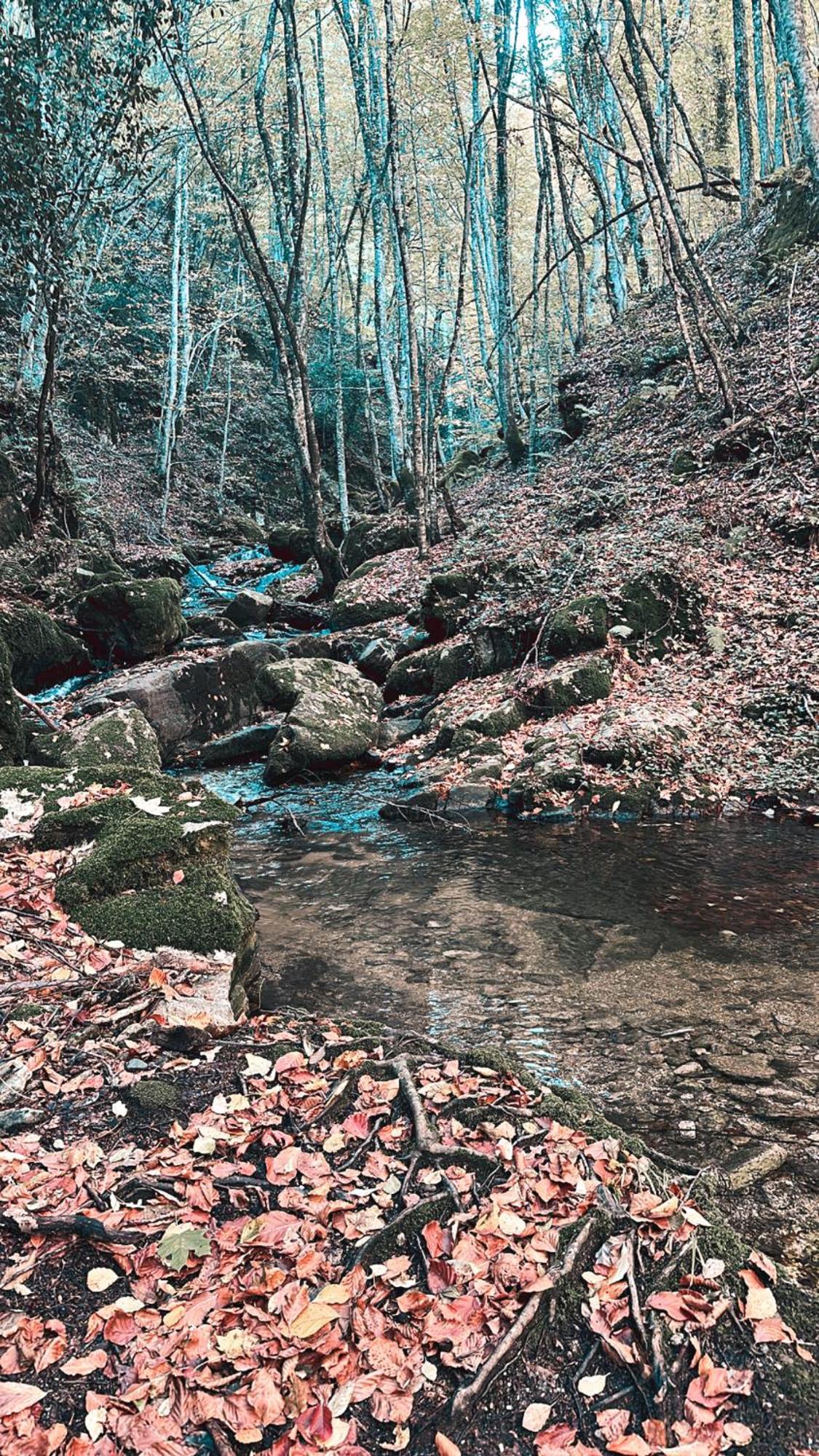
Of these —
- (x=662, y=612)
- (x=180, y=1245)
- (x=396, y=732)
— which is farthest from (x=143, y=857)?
(x=662, y=612)

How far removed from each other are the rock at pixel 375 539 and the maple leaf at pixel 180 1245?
1778cm

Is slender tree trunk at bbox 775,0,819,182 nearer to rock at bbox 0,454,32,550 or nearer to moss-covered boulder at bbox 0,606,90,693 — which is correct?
moss-covered boulder at bbox 0,606,90,693

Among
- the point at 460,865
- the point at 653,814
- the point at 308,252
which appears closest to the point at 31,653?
the point at 460,865

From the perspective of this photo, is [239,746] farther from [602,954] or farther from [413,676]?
[602,954]

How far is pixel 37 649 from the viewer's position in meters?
12.3

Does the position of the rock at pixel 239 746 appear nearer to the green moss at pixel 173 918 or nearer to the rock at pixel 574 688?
the rock at pixel 574 688

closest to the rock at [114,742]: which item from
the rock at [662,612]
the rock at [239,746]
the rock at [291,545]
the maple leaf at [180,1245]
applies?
the rock at [239,746]

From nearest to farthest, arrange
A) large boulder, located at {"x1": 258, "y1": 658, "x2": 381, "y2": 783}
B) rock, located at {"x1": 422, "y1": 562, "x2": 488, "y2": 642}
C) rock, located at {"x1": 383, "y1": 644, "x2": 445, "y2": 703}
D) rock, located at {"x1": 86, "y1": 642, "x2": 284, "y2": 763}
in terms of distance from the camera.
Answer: large boulder, located at {"x1": 258, "y1": 658, "x2": 381, "y2": 783} < rock, located at {"x1": 86, "y1": 642, "x2": 284, "y2": 763} < rock, located at {"x1": 383, "y1": 644, "x2": 445, "y2": 703} < rock, located at {"x1": 422, "y1": 562, "x2": 488, "y2": 642}

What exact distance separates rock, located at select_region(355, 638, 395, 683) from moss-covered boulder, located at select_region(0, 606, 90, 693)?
4.74 meters

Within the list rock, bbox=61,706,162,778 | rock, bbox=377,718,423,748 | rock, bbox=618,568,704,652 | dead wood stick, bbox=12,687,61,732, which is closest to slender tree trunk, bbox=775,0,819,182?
rock, bbox=618,568,704,652

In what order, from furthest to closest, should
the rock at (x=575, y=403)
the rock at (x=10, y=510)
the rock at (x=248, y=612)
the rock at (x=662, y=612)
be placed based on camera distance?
the rock at (x=575, y=403) < the rock at (x=10, y=510) < the rock at (x=248, y=612) < the rock at (x=662, y=612)

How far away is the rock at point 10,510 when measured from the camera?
680 inches

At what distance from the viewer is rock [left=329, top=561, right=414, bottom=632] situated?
15539 mm

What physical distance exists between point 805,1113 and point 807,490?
9.91 m
